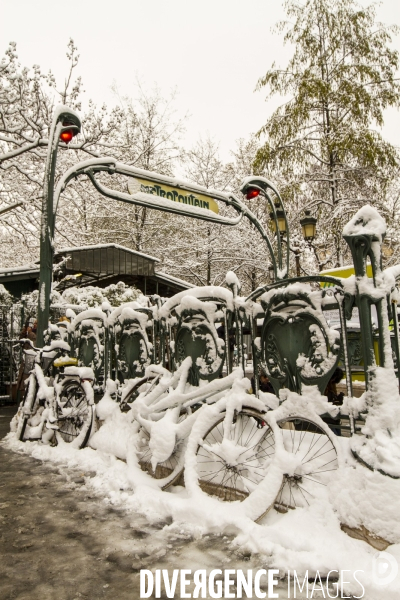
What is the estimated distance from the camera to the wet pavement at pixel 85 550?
2.56 m

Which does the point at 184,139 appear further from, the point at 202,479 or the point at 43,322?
the point at 202,479

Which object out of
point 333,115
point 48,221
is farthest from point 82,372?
point 333,115

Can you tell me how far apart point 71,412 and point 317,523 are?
3775 millimetres

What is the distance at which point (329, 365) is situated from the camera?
3.35 metres

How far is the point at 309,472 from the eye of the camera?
10.6 ft

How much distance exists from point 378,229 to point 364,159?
1344 cm

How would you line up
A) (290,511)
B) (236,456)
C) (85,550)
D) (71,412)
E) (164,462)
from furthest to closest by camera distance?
1. (71,412)
2. (164,462)
3. (236,456)
4. (290,511)
5. (85,550)

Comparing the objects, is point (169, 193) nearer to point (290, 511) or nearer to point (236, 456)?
point (236, 456)

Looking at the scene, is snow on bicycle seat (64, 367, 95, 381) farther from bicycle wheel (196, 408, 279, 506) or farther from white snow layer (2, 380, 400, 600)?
bicycle wheel (196, 408, 279, 506)

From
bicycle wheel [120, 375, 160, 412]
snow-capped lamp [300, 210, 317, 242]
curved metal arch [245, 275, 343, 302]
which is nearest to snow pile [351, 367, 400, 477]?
curved metal arch [245, 275, 343, 302]

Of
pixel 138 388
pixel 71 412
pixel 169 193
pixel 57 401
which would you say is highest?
pixel 169 193

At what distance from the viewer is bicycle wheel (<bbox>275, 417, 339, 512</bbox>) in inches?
125

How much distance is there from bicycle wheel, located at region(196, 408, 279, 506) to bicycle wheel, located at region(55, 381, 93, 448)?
7.45 feet

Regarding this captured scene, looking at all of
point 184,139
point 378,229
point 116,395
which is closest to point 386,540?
point 378,229
